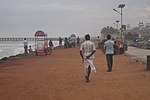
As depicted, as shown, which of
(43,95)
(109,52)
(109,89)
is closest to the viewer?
(43,95)

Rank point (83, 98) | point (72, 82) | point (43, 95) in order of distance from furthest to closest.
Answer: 1. point (72, 82)
2. point (43, 95)
3. point (83, 98)

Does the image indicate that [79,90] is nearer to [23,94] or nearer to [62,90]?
[62,90]

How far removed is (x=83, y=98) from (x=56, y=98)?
705mm

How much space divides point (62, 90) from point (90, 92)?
95 centimetres

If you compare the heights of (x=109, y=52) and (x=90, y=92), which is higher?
(x=109, y=52)

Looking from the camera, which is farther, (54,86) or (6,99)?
(54,86)

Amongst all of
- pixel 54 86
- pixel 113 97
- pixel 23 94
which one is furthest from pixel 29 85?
pixel 113 97

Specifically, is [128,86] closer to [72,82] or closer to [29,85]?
[72,82]

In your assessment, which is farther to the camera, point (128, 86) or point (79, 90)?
point (128, 86)

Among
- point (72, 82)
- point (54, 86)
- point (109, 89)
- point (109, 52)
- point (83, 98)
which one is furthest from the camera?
point (109, 52)

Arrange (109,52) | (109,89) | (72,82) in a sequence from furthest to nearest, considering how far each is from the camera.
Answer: (109,52) < (72,82) < (109,89)

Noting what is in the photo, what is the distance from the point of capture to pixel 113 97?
8750mm

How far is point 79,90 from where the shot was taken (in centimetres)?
991

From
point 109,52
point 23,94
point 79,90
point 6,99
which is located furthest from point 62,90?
point 109,52
